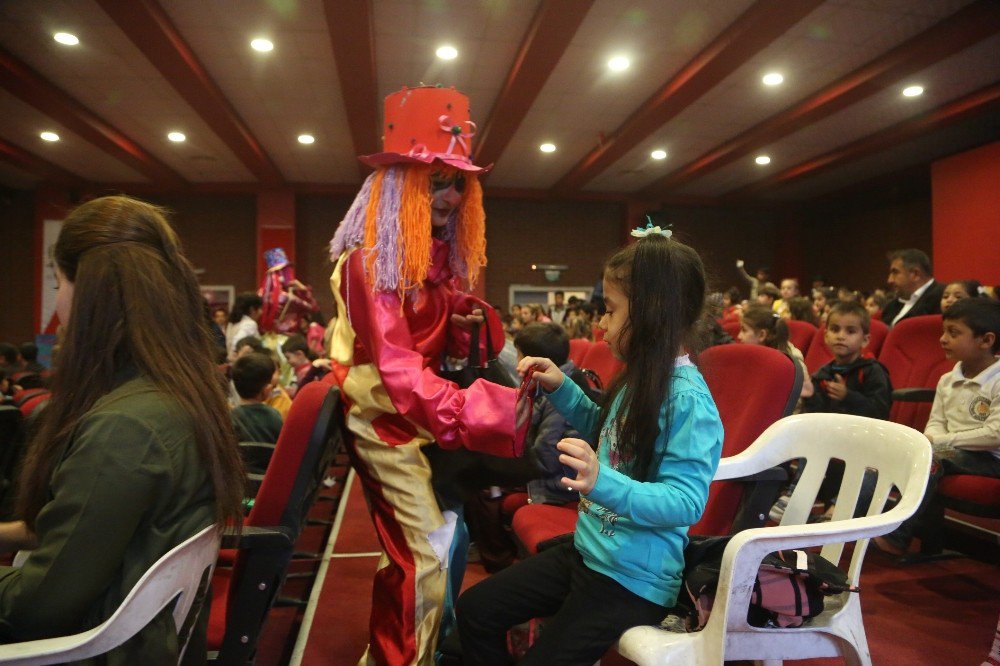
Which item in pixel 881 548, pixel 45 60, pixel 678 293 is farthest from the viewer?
pixel 45 60

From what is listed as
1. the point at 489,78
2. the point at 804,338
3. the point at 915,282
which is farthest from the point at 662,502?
the point at 489,78

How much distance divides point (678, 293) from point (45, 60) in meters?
7.15

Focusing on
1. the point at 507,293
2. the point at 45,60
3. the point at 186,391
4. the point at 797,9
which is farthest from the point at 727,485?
the point at 507,293

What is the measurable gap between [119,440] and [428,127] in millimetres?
1310

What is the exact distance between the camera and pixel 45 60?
20.1 ft

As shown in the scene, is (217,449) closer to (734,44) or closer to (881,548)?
(881,548)

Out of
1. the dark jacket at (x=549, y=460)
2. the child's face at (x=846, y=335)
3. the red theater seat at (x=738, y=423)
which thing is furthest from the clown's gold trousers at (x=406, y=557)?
the child's face at (x=846, y=335)

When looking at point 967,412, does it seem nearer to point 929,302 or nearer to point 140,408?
point 929,302

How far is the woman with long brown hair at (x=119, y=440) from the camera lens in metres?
0.87

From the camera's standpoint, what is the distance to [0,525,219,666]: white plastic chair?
83 cm

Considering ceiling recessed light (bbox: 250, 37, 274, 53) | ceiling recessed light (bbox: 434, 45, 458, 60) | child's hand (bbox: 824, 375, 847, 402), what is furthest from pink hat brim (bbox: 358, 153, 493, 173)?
ceiling recessed light (bbox: 250, 37, 274, 53)

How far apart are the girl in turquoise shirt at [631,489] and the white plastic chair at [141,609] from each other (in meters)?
0.55

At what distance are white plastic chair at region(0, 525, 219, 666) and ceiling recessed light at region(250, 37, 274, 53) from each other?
564 centimetres

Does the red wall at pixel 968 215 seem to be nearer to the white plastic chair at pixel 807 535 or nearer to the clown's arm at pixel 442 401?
the white plastic chair at pixel 807 535
